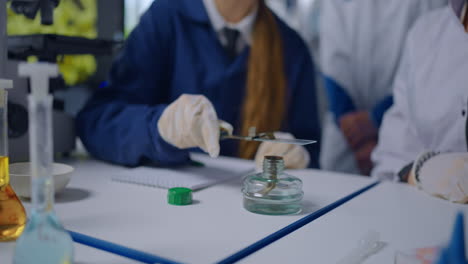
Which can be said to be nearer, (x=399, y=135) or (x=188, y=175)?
(x=188, y=175)

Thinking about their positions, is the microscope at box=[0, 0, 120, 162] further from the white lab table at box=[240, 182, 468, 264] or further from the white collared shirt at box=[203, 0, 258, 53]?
the white lab table at box=[240, 182, 468, 264]

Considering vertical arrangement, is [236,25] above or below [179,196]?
above

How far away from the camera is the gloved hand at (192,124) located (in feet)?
3.07

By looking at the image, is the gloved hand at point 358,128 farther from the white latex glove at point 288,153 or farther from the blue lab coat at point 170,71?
the white latex glove at point 288,153

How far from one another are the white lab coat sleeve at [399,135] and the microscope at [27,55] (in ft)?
3.10

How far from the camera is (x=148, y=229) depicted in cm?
66

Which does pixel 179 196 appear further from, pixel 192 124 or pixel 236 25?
pixel 236 25

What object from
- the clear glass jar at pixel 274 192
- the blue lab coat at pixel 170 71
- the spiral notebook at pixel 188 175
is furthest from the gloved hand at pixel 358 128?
the clear glass jar at pixel 274 192

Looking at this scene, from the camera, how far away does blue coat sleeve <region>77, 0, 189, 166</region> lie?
43.1 inches

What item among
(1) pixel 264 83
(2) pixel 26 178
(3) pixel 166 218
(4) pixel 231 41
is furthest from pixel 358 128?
(2) pixel 26 178

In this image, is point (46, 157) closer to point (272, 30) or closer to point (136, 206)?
point (136, 206)

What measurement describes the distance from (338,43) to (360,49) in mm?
105

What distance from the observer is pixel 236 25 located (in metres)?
1.46

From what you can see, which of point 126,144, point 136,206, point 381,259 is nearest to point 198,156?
point 126,144
